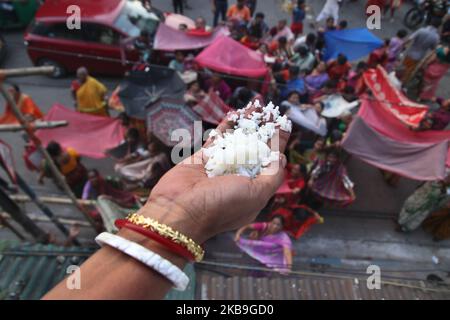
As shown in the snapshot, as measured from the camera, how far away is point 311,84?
727 cm

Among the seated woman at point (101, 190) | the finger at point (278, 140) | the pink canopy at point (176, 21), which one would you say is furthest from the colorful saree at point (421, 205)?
the pink canopy at point (176, 21)

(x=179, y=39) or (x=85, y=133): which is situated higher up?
(x=179, y=39)

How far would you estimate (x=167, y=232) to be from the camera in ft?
5.63

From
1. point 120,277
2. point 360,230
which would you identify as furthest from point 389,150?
point 120,277

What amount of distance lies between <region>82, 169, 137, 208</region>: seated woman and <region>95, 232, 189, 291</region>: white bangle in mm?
4030

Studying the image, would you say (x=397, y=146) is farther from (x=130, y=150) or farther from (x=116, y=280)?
(x=116, y=280)

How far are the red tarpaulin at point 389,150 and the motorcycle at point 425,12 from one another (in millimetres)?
6130

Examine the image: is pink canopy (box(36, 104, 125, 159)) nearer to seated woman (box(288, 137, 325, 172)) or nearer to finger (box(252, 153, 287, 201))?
seated woman (box(288, 137, 325, 172))

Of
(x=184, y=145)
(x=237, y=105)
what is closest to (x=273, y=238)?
(x=184, y=145)

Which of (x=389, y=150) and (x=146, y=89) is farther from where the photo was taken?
(x=146, y=89)

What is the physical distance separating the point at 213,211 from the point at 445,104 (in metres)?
6.24

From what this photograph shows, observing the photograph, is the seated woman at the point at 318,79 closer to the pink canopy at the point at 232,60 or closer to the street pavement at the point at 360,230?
the pink canopy at the point at 232,60

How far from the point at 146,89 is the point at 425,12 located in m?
9.22
